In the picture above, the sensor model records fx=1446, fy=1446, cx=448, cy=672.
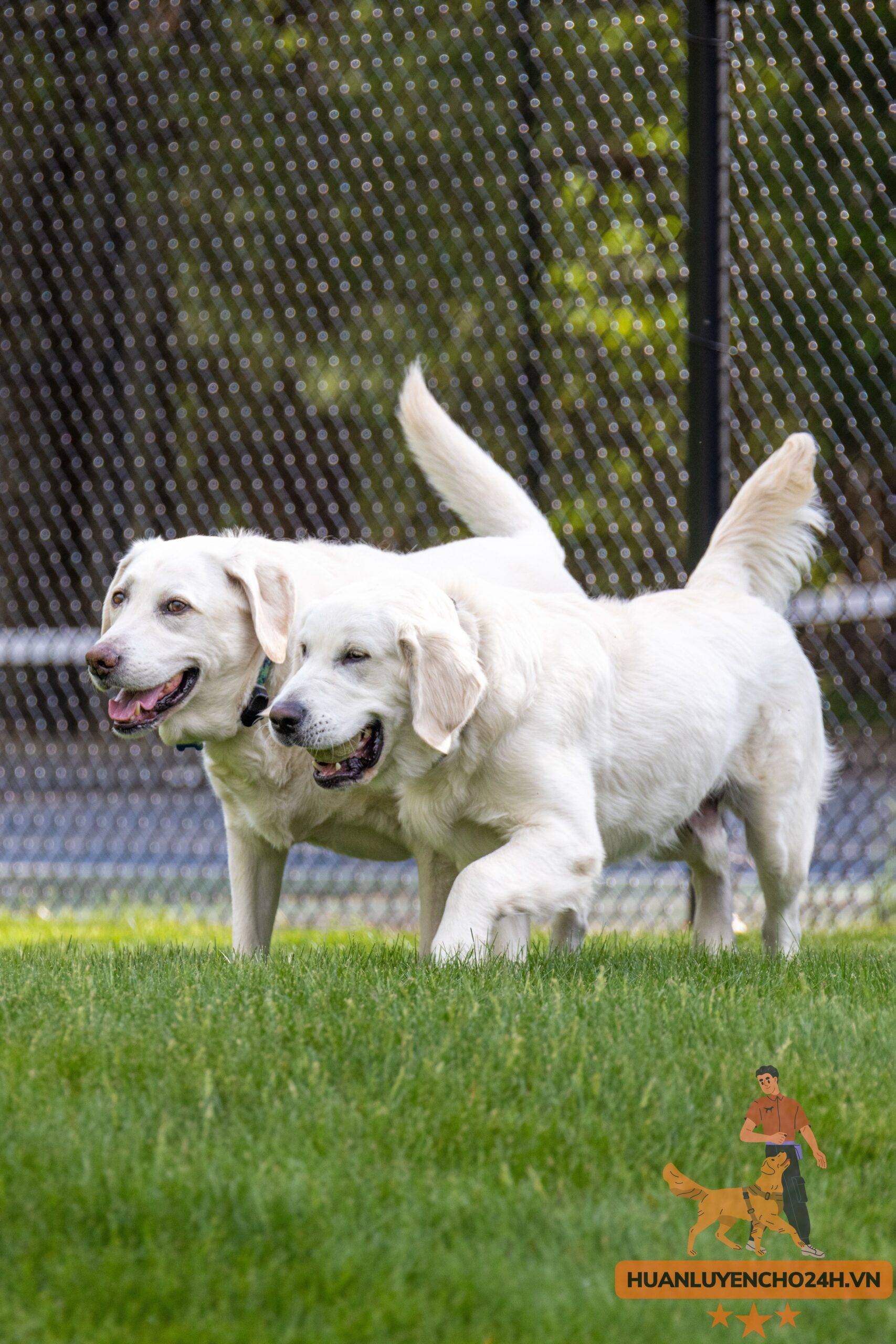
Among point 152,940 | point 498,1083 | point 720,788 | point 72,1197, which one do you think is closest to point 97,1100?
point 72,1197

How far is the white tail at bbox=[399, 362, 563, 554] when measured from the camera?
4.86 metres

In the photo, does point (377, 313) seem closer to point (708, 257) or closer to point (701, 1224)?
point (708, 257)

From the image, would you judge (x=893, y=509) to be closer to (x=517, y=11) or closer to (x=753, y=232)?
(x=753, y=232)

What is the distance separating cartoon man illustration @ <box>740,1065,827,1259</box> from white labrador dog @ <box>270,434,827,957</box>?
112 centimetres

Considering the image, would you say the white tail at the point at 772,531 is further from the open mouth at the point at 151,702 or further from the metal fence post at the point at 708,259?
the open mouth at the point at 151,702

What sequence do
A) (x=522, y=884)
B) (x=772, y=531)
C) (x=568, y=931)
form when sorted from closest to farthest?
(x=522, y=884), (x=568, y=931), (x=772, y=531)

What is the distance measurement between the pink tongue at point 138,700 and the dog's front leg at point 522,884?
3.03ft

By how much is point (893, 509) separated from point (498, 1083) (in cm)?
622

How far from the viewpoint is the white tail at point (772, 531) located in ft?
14.5

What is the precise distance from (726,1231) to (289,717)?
162 centimetres

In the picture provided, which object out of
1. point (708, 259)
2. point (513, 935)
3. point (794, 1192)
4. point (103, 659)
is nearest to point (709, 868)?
point (513, 935)

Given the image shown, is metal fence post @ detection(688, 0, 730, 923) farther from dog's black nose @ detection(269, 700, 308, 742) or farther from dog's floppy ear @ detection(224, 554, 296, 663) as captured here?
dog's black nose @ detection(269, 700, 308, 742)

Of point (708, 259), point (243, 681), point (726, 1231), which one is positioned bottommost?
point (726, 1231)

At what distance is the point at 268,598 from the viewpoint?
12.3ft
